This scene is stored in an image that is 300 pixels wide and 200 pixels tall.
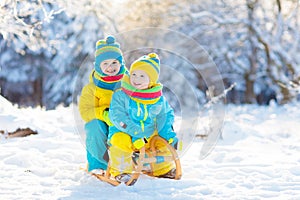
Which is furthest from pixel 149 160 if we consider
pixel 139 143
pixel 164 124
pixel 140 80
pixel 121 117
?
pixel 140 80

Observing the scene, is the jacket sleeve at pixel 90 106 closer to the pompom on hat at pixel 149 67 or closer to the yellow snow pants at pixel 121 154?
the yellow snow pants at pixel 121 154

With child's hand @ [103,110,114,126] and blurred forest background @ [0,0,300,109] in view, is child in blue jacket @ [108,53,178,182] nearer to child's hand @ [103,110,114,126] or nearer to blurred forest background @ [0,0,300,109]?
child's hand @ [103,110,114,126]

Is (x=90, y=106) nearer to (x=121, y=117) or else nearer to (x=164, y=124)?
(x=121, y=117)

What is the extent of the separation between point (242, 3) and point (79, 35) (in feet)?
20.6

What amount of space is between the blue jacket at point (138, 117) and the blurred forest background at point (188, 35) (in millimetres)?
9993

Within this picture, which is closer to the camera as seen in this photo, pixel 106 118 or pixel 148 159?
pixel 148 159

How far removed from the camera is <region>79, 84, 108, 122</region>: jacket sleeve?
4.61m

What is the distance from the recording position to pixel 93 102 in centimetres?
466

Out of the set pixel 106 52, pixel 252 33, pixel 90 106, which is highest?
pixel 252 33

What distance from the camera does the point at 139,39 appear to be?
1593 cm

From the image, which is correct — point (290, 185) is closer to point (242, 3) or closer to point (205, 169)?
point (205, 169)

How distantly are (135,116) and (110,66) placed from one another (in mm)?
622

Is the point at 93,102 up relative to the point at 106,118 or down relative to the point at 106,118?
up

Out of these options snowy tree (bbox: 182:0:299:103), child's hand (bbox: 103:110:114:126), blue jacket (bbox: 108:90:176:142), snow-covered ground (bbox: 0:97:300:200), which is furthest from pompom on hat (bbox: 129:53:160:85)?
snowy tree (bbox: 182:0:299:103)
